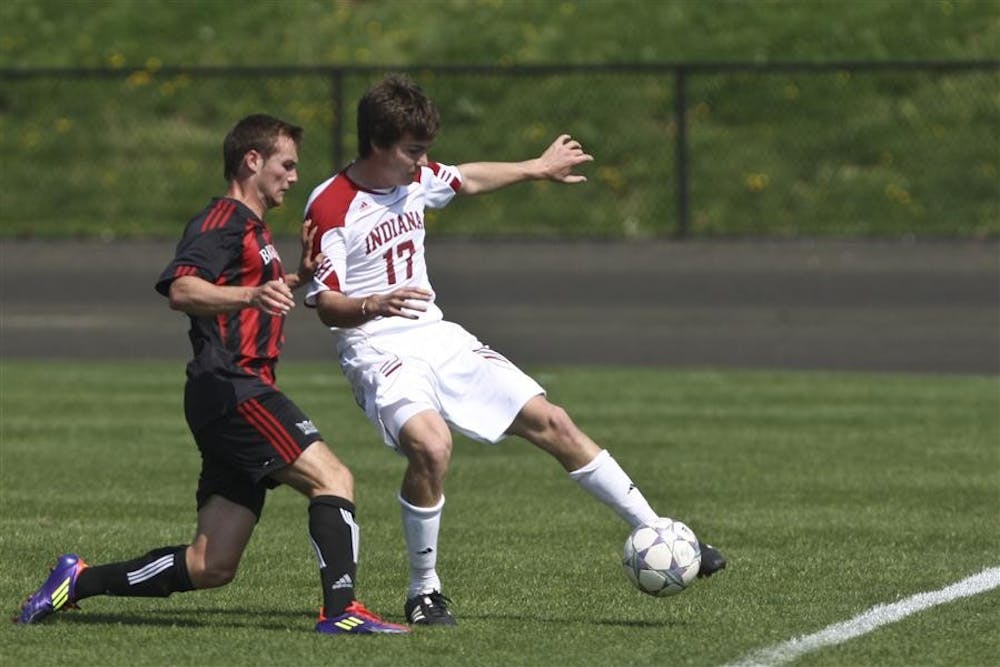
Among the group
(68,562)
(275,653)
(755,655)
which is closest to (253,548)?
(68,562)

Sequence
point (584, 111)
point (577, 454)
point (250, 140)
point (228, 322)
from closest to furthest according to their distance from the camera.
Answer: point (228, 322) → point (250, 140) → point (577, 454) → point (584, 111)

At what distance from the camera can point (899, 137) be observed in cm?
2475

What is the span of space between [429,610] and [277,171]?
1662mm

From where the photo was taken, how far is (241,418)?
23.3ft

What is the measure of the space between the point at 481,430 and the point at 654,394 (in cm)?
855

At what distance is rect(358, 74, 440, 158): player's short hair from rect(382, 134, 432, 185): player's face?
2 centimetres

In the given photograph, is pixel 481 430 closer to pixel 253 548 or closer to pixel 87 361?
pixel 253 548

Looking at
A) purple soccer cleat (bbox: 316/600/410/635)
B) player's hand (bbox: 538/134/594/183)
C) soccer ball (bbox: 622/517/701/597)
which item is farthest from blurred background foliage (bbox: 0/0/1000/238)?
purple soccer cleat (bbox: 316/600/410/635)

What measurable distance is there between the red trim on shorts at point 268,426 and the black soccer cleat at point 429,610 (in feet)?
2.57

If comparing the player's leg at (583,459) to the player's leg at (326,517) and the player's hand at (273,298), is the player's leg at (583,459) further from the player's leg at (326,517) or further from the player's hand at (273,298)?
the player's hand at (273,298)

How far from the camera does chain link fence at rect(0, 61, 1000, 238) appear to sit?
23.9 metres

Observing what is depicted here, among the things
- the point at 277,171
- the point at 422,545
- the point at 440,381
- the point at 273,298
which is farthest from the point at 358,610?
the point at 277,171

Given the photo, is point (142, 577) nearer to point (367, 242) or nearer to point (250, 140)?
point (367, 242)

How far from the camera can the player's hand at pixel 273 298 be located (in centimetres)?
667
